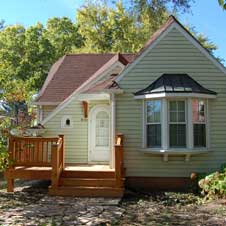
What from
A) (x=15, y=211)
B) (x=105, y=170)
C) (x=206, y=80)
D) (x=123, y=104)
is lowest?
(x=15, y=211)

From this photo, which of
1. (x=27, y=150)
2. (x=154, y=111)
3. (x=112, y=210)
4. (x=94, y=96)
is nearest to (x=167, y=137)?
(x=154, y=111)

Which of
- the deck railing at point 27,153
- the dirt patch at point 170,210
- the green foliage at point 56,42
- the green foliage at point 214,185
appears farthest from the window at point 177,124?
the green foliage at point 56,42

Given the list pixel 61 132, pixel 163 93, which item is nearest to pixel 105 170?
pixel 163 93

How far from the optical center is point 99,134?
47.5ft

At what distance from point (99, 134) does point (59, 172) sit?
349 centimetres

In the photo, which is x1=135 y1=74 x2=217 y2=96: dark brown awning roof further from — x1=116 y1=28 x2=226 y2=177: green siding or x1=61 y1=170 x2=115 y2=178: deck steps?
x1=61 y1=170 x2=115 y2=178: deck steps

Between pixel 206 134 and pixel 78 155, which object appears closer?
pixel 206 134

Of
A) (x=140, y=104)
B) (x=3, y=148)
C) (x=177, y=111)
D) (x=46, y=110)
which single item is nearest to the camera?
(x=3, y=148)

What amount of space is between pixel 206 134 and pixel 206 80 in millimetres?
1793

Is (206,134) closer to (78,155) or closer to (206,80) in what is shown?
(206,80)

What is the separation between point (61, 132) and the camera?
15.0 metres

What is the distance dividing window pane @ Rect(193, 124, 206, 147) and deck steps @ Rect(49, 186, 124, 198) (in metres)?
2.98

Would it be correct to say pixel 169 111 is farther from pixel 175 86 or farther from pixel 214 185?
pixel 214 185

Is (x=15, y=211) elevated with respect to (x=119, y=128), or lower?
lower
